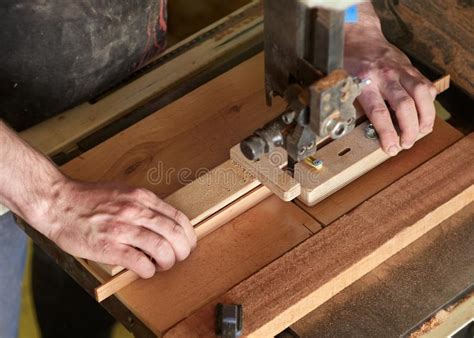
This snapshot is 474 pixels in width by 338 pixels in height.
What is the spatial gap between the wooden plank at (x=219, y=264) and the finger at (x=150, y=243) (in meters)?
0.06

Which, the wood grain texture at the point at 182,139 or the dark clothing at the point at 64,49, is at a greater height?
the dark clothing at the point at 64,49

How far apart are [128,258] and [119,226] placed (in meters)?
0.07

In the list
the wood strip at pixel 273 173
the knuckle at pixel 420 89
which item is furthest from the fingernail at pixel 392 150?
the wood strip at pixel 273 173

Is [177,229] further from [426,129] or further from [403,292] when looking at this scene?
[426,129]

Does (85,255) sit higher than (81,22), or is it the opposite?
(81,22)

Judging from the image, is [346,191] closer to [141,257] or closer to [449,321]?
[449,321]

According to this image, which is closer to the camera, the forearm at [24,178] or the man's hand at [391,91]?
the forearm at [24,178]

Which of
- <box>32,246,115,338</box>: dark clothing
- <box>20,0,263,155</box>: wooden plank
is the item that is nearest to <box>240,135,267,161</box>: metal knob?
<box>20,0,263,155</box>: wooden plank

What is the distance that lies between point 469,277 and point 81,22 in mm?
1116

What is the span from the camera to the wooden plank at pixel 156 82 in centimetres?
231

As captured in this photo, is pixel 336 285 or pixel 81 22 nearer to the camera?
pixel 336 285

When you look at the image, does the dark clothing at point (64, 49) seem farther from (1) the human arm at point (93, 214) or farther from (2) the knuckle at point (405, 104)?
(2) the knuckle at point (405, 104)

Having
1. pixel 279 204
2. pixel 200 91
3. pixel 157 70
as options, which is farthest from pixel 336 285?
pixel 157 70

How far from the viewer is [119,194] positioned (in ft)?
6.33
